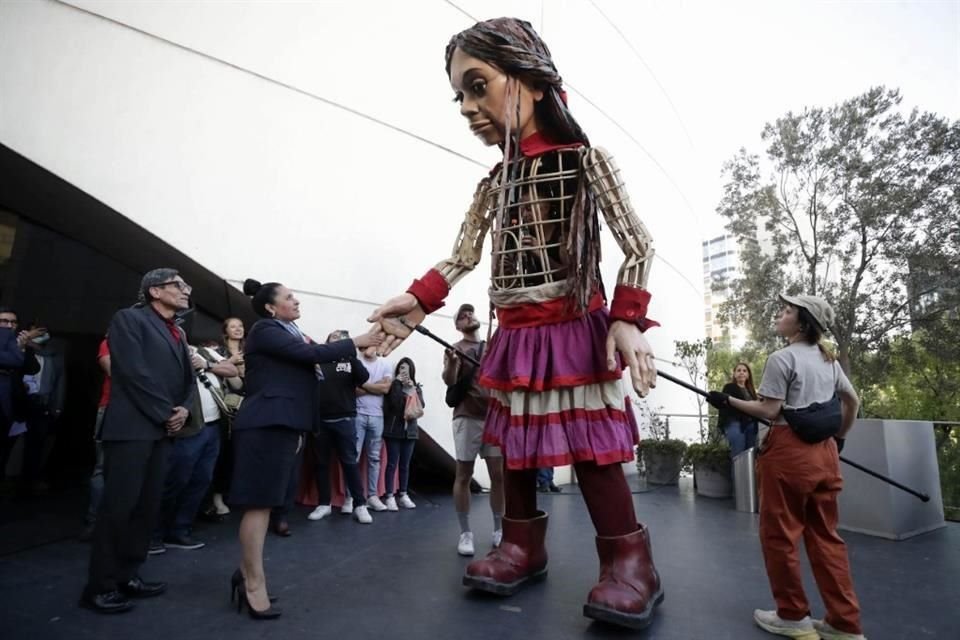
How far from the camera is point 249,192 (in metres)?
4.54

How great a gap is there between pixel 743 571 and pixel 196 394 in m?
3.43

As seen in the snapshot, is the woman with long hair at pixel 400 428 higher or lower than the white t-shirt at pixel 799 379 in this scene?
lower

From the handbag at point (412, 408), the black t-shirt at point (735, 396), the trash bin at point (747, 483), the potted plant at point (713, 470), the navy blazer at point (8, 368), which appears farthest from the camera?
the black t-shirt at point (735, 396)

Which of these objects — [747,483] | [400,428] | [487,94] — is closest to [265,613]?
[487,94]

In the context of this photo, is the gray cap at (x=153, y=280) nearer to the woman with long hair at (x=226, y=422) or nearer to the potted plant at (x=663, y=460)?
the woman with long hair at (x=226, y=422)

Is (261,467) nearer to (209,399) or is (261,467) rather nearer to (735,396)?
(209,399)

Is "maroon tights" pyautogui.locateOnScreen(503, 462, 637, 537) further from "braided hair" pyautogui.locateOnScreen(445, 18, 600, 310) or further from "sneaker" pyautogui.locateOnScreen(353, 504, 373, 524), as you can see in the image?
"sneaker" pyautogui.locateOnScreen(353, 504, 373, 524)

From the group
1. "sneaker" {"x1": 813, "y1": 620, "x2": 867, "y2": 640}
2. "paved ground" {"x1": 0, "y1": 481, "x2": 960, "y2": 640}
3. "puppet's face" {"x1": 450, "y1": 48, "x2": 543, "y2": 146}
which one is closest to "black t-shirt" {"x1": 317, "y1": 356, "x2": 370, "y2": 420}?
"paved ground" {"x1": 0, "y1": 481, "x2": 960, "y2": 640}

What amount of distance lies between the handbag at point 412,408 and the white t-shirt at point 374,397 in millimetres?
225

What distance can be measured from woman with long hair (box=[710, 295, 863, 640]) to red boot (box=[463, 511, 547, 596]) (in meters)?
0.92

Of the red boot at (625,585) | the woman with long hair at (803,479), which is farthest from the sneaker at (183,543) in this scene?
the woman with long hair at (803,479)

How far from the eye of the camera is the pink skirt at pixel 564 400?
1.98 metres

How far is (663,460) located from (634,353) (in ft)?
18.3

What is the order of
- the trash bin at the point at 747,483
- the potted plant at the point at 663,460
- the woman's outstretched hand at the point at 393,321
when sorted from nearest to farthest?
the woman's outstretched hand at the point at 393,321 → the trash bin at the point at 747,483 → the potted plant at the point at 663,460
